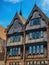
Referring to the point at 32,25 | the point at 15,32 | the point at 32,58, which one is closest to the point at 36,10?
the point at 32,25

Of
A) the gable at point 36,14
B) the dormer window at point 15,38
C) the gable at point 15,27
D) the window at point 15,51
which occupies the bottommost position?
the window at point 15,51

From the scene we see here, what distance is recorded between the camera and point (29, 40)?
→ 43.2 meters

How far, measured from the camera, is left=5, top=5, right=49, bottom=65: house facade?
4091cm

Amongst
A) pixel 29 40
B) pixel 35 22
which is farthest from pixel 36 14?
pixel 29 40

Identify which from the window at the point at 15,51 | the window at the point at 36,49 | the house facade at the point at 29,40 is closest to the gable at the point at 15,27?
the house facade at the point at 29,40

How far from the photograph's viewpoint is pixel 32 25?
4378 cm

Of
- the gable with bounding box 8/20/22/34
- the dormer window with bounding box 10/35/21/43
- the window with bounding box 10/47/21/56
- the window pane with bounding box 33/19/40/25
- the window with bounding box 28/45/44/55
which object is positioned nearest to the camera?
the window with bounding box 28/45/44/55

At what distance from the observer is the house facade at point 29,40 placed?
40906mm

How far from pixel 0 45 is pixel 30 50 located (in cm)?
1637

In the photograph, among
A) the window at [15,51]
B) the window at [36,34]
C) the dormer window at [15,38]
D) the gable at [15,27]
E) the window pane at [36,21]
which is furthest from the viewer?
the gable at [15,27]

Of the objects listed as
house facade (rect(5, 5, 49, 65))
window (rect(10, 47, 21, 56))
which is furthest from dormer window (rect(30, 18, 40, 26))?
window (rect(10, 47, 21, 56))

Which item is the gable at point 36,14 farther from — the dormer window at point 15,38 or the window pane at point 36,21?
the dormer window at point 15,38

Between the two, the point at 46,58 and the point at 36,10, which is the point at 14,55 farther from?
the point at 36,10

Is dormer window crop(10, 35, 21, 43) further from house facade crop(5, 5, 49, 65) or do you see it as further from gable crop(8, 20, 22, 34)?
gable crop(8, 20, 22, 34)
